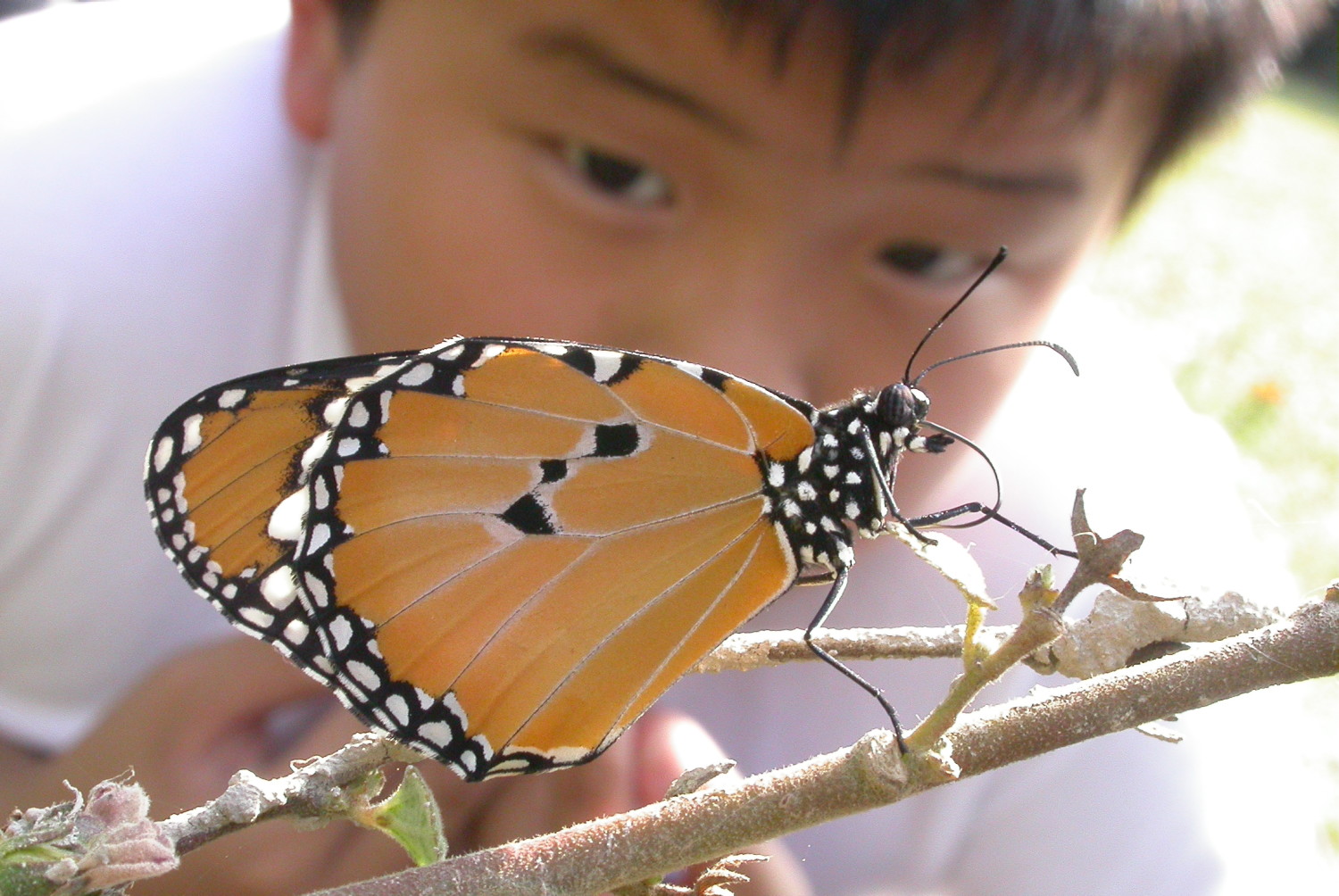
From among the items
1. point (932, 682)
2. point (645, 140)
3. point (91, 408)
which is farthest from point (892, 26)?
point (91, 408)

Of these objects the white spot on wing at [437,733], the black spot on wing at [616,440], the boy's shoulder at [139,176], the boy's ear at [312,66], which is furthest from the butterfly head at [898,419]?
the boy's shoulder at [139,176]

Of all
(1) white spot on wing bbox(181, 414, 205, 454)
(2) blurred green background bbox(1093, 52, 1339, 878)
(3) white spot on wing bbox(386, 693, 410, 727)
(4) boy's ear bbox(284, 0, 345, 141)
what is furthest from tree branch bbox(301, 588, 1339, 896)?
(4) boy's ear bbox(284, 0, 345, 141)

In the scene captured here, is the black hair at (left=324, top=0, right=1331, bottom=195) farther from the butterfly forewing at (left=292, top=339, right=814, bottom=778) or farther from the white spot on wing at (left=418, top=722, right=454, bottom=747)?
the white spot on wing at (left=418, top=722, right=454, bottom=747)

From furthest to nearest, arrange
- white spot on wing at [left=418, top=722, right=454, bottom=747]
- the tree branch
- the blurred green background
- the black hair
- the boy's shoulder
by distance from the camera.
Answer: the blurred green background → the boy's shoulder → the black hair → white spot on wing at [left=418, top=722, right=454, bottom=747] → the tree branch

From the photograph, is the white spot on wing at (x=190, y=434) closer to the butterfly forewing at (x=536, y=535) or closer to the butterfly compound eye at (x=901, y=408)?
the butterfly forewing at (x=536, y=535)

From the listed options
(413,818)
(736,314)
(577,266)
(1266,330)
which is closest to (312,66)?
(577,266)

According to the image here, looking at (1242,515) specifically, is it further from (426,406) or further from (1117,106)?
(426,406)

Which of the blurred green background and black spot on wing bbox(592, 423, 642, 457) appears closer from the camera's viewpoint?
black spot on wing bbox(592, 423, 642, 457)
